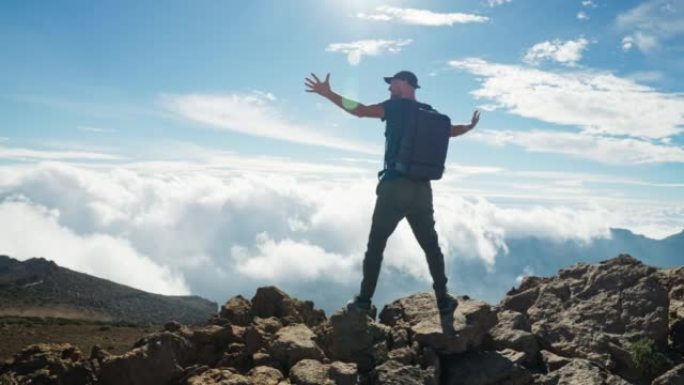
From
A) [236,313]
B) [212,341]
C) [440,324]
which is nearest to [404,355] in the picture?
[440,324]

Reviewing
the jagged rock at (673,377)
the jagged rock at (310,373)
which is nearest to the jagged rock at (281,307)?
the jagged rock at (310,373)

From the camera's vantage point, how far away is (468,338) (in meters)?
9.45

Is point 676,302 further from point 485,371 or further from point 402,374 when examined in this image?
point 402,374

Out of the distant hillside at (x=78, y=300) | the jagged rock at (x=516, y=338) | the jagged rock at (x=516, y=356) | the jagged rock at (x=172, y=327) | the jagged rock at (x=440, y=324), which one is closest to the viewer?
the jagged rock at (x=516, y=356)

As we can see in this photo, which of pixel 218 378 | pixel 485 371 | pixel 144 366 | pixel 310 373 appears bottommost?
pixel 144 366

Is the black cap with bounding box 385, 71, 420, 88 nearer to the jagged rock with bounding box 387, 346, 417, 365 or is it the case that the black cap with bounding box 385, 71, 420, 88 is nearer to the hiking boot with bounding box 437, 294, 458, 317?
the hiking boot with bounding box 437, 294, 458, 317

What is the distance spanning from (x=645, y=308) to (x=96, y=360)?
10859 millimetres

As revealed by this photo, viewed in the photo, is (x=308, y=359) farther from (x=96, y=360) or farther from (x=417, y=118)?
(x=417, y=118)

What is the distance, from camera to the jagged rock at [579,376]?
28.2ft

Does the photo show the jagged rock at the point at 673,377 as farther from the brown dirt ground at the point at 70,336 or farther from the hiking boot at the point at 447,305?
the brown dirt ground at the point at 70,336

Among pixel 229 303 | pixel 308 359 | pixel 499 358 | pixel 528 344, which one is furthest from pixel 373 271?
pixel 229 303

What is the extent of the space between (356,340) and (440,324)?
5.27 ft

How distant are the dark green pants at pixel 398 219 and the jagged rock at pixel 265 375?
226cm

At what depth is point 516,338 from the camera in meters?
9.97
